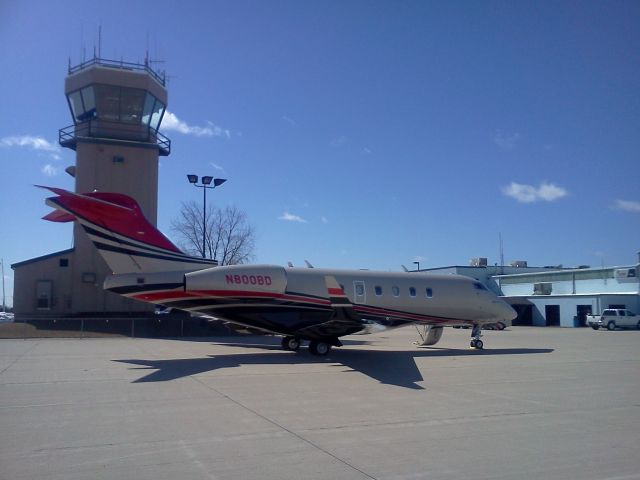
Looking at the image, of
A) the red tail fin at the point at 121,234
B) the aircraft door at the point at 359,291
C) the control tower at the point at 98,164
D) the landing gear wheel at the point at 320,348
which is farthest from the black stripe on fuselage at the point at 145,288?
the control tower at the point at 98,164

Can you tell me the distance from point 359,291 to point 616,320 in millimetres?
30649

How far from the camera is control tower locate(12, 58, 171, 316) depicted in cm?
3962

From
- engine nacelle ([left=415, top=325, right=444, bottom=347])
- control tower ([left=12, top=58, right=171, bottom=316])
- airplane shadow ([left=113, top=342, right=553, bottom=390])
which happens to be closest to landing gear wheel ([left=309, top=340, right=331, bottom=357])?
airplane shadow ([left=113, top=342, right=553, bottom=390])

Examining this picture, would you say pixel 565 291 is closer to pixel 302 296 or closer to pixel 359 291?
pixel 359 291

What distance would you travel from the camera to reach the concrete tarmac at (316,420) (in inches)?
284

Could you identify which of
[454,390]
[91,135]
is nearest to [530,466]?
[454,390]

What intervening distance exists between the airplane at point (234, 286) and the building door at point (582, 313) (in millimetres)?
34385

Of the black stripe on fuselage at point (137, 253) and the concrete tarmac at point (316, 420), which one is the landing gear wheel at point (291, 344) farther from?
the black stripe on fuselage at point (137, 253)

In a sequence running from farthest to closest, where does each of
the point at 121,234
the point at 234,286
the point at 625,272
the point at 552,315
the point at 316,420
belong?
the point at 552,315 → the point at 625,272 → the point at 234,286 → the point at 121,234 → the point at 316,420

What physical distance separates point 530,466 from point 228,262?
4625cm

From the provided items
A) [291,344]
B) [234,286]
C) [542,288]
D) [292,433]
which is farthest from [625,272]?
[292,433]

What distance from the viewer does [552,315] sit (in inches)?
2250

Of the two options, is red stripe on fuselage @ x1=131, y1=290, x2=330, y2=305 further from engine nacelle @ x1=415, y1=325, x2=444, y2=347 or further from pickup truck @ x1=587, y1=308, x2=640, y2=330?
pickup truck @ x1=587, y1=308, x2=640, y2=330

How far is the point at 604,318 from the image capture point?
151 feet
